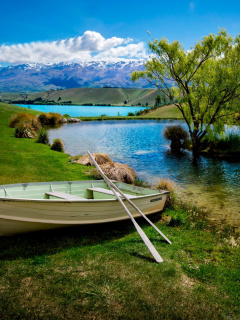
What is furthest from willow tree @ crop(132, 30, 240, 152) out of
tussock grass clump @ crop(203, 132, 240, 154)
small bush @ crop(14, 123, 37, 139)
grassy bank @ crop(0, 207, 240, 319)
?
grassy bank @ crop(0, 207, 240, 319)

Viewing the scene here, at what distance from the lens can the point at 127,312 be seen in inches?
189

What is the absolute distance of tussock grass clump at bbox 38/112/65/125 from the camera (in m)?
56.8

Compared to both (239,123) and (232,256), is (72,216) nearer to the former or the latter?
(232,256)

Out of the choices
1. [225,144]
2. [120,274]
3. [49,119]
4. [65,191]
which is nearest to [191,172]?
[225,144]

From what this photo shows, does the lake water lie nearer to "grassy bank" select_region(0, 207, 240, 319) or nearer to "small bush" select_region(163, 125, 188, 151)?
"small bush" select_region(163, 125, 188, 151)

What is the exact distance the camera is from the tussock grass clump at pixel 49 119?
56781mm

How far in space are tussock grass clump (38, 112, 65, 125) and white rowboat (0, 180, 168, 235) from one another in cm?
4979

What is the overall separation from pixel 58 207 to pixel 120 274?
8.77ft

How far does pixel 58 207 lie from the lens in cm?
741

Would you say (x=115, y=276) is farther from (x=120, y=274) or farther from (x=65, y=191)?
(x=65, y=191)

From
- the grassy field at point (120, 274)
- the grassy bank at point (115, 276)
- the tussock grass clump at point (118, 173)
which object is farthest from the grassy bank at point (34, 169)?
the grassy bank at point (115, 276)

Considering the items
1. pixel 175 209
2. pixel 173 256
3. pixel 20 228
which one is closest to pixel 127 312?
pixel 173 256

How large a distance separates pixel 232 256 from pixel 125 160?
53.0 ft

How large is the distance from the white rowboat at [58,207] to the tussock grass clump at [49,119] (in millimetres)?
49793
